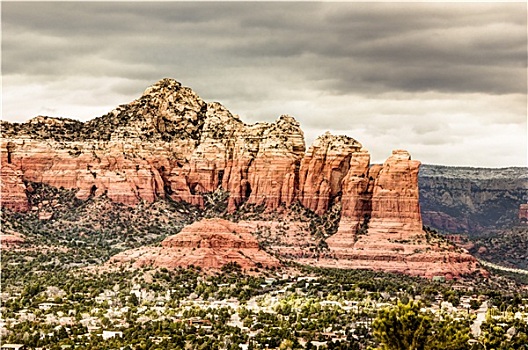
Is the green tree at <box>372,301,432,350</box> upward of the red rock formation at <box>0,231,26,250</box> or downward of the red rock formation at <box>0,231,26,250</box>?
downward

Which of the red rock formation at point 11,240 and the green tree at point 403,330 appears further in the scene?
the red rock formation at point 11,240

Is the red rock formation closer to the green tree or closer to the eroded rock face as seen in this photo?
the eroded rock face

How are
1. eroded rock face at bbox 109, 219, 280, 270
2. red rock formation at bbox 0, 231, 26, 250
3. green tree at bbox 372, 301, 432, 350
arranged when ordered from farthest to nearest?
red rock formation at bbox 0, 231, 26, 250 → eroded rock face at bbox 109, 219, 280, 270 → green tree at bbox 372, 301, 432, 350

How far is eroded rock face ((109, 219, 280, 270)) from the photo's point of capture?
170250mm

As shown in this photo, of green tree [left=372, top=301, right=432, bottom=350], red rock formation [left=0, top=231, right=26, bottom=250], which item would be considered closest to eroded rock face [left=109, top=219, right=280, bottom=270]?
red rock formation [left=0, top=231, right=26, bottom=250]

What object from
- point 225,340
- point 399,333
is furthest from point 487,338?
point 225,340

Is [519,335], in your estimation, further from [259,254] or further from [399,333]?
[259,254]

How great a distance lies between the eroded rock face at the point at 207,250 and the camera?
6703 inches

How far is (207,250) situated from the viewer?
171000mm

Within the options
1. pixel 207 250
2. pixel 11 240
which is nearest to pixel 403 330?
pixel 207 250

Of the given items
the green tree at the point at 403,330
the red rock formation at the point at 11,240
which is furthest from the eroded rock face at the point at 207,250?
the green tree at the point at 403,330

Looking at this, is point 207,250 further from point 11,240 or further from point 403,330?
point 403,330

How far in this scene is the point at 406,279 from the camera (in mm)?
185375

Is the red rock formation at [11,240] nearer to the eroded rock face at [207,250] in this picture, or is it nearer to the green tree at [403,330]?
the eroded rock face at [207,250]
